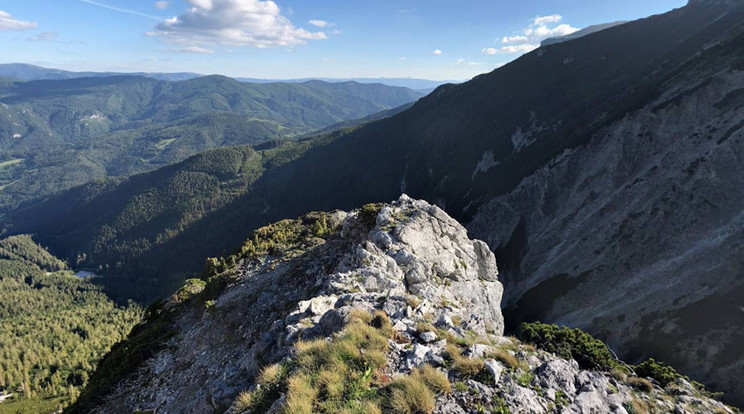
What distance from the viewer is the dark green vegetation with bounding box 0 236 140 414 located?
10062 cm

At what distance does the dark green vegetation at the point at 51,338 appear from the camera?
10062 cm

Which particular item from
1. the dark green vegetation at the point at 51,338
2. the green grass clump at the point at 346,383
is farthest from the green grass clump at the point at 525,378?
the dark green vegetation at the point at 51,338

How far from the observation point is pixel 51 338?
130000 mm

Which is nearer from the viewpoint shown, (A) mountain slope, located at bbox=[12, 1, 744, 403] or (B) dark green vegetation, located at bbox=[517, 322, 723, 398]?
→ (B) dark green vegetation, located at bbox=[517, 322, 723, 398]

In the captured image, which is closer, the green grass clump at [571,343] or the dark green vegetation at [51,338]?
the green grass clump at [571,343]

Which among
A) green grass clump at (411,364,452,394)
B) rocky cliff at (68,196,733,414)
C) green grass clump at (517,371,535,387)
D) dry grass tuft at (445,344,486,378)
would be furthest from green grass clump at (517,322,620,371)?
green grass clump at (411,364,452,394)

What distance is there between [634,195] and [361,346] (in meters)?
67.8

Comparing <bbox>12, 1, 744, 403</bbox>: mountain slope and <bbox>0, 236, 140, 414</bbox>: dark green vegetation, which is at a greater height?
<bbox>12, 1, 744, 403</bbox>: mountain slope

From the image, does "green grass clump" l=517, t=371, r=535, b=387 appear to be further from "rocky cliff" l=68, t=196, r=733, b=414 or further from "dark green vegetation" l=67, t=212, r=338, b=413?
"dark green vegetation" l=67, t=212, r=338, b=413

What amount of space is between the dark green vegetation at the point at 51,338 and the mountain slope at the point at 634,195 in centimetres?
11717

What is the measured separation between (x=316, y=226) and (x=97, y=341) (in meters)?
128

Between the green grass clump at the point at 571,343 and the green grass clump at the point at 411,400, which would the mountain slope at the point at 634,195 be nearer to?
the green grass clump at the point at 571,343

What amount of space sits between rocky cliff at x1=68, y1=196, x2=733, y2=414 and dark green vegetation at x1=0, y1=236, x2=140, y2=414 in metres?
93.5

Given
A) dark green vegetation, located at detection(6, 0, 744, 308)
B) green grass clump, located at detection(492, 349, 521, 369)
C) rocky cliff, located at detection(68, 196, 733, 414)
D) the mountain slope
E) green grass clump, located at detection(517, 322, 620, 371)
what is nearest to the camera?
rocky cliff, located at detection(68, 196, 733, 414)
